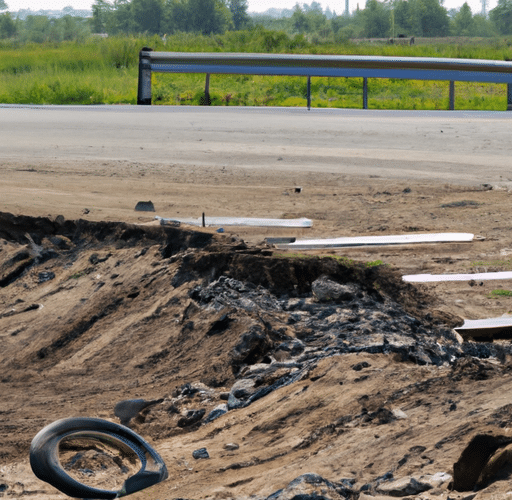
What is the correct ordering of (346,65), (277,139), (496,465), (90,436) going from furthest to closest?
(346,65)
(277,139)
(90,436)
(496,465)

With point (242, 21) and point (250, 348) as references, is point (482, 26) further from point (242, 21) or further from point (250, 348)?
point (250, 348)

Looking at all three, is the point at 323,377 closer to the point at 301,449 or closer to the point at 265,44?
the point at 301,449

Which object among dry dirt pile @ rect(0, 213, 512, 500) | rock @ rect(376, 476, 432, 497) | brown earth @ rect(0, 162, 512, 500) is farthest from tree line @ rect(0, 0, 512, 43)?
rock @ rect(376, 476, 432, 497)

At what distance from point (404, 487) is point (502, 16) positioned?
204 feet

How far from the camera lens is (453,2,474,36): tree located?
56700 millimetres

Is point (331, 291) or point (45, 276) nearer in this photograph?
point (331, 291)

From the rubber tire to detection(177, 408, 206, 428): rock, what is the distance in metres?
0.52

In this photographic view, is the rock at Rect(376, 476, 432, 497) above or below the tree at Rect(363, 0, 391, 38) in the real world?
below

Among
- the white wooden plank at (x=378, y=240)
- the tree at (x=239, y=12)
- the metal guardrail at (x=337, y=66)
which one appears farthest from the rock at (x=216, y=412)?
the tree at (x=239, y=12)

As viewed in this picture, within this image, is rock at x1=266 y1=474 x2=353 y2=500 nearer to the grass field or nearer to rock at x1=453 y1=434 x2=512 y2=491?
rock at x1=453 y1=434 x2=512 y2=491

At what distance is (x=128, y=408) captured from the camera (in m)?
5.23

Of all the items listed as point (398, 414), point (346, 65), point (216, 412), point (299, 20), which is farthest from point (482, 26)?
point (398, 414)

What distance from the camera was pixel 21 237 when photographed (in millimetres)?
8398

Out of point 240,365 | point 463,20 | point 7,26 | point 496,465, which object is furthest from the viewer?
point 463,20
